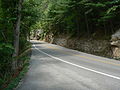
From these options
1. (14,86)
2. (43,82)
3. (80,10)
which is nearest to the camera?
(14,86)

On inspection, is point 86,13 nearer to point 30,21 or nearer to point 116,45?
point 116,45

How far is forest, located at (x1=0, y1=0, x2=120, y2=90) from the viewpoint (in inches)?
274

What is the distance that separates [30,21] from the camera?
16766mm

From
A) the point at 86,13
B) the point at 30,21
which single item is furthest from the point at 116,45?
the point at 30,21

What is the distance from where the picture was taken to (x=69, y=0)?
1902 cm

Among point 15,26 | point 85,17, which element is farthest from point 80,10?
point 15,26

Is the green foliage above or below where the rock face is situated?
above

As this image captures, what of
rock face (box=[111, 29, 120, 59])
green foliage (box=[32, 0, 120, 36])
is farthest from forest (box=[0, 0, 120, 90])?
rock face (box=[111, 29, 120, 59])

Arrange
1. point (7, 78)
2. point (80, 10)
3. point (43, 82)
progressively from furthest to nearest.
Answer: point (80, 10)
point (7, 78)
point (43, 82)

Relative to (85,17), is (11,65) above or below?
below

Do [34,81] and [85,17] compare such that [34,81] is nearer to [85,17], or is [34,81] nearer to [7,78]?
[7,78]

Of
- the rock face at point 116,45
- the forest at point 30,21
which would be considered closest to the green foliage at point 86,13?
the forest at point 30,21

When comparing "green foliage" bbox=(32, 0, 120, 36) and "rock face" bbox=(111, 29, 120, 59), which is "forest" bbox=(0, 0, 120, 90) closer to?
"green foliage" bbox=(32, 0, 120, 36)

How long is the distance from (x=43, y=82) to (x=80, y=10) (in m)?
16.1
